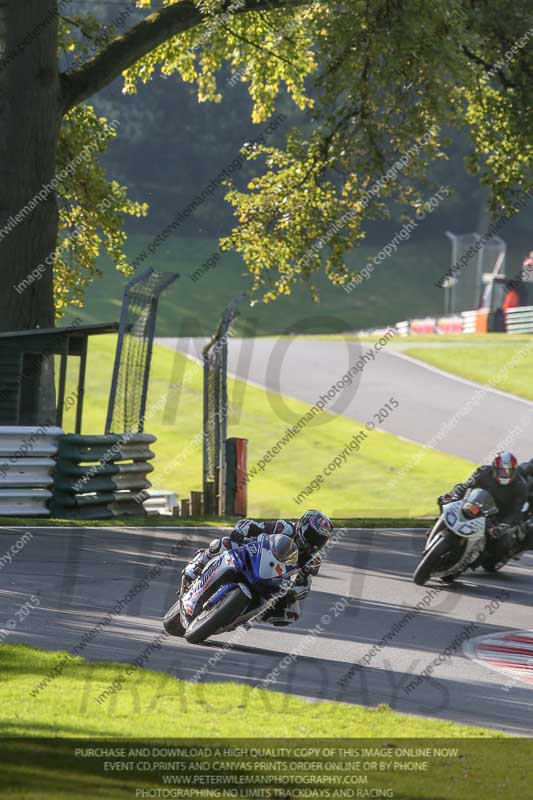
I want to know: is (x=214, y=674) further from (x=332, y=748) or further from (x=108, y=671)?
(x=332, y=748)

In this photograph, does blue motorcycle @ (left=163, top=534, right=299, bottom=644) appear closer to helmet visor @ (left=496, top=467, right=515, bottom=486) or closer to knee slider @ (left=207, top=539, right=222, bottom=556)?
knee slider @ (left=207, top=539, right=222, bottom=556)

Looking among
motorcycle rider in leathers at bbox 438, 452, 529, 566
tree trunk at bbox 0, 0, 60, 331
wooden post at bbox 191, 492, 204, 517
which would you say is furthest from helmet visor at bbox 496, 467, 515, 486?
tree trunk at bbox 0, 0, 60, 331

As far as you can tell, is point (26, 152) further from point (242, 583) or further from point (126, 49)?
point (242, 583)

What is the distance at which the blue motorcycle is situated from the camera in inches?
352

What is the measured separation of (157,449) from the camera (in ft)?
114

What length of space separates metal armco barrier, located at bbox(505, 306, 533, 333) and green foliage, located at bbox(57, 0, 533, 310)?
30.2m

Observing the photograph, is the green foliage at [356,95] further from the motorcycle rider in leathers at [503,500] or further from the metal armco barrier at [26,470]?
the motorcycle rider in leathers at [503,500]

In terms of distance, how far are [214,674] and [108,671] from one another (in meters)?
0.71

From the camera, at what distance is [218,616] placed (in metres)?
8.98

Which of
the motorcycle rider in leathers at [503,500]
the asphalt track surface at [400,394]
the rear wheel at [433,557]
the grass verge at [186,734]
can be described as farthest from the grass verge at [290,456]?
the grass verge at [186,734]

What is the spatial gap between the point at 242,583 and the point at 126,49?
1273cm

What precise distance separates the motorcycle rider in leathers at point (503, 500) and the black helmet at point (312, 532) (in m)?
4.40

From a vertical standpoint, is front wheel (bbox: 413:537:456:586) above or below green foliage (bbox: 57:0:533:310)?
below

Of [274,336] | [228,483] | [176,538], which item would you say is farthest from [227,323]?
[274,336]
